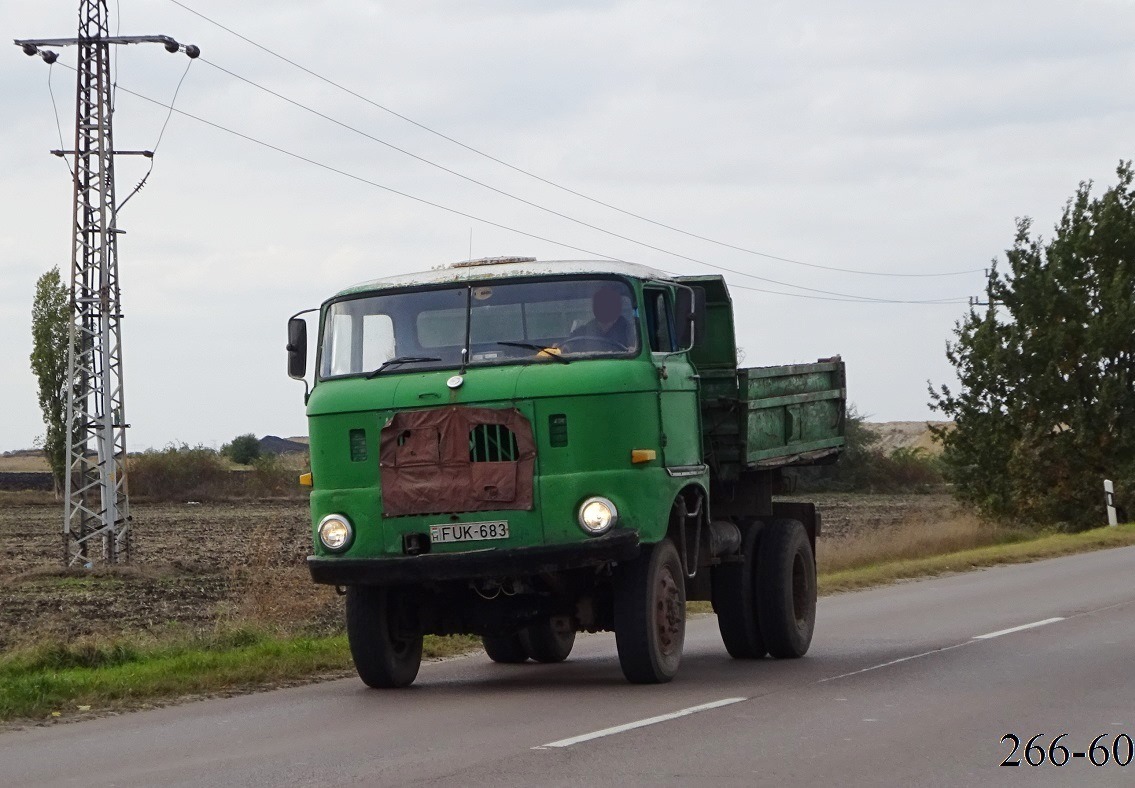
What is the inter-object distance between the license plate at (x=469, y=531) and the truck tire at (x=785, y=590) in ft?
11.4

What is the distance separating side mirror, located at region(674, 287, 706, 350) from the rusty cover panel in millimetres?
1529

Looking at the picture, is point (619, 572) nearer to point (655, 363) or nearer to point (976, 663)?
point (655, 363)

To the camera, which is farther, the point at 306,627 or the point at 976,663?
the point at 306,627

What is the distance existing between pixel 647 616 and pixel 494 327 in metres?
2.27

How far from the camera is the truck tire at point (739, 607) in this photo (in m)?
13.6

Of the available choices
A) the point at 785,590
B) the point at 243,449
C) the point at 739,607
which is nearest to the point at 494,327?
the point at 739,607

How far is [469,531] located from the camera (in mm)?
11039

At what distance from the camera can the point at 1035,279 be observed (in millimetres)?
44188

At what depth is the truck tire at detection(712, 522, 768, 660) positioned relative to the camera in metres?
13.6

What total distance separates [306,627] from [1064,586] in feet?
31.8

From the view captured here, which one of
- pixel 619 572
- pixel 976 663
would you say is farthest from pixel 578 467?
pixel 976 663

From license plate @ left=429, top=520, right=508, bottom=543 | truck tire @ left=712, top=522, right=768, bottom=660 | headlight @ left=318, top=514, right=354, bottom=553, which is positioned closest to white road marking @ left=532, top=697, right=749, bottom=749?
license plate @ left=429, top=520, right=508, bottom=543

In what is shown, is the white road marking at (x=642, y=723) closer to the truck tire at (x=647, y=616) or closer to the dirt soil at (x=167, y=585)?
the truck tire at (x=647, y=616)

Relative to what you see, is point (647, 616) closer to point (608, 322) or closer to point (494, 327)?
point (608, 322)
